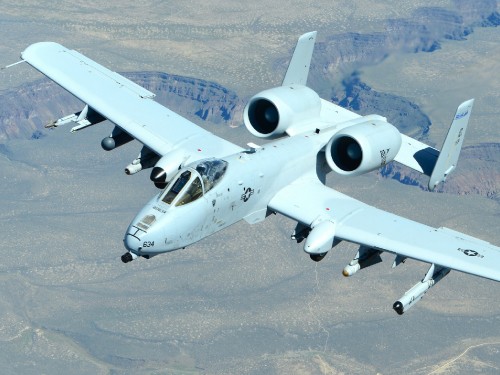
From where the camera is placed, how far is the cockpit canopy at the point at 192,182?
4372 cm

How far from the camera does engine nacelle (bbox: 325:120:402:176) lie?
4903 cm

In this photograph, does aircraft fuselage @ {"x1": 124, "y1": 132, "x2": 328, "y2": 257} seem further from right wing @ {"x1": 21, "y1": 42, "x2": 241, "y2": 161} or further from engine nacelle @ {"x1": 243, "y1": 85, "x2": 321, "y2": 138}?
right wing @ {"x1": 21, "y1": 42, "x2": 241, "y2": 161}

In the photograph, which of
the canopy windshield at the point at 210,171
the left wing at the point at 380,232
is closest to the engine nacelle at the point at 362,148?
the left wing at the point at 380,232

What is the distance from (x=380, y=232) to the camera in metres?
46.2

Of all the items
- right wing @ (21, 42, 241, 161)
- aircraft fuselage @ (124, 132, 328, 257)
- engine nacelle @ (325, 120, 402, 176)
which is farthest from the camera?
right wing @ (21, 42, 241, 161)

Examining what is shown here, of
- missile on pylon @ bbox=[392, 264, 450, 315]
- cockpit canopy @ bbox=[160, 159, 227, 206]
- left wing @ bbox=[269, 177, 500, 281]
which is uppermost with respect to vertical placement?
cockpit canopy @ bbox=[160, 159, 227, 206]

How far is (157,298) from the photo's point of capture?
182 meters

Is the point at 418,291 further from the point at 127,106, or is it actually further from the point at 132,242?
the point at 127,106

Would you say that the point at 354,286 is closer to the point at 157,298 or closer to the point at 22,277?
the point at 157,298

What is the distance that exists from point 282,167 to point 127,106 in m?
10.3

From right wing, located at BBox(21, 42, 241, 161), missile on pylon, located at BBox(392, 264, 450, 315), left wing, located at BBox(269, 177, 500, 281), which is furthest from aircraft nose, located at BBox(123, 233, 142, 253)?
missile on pylon, located at BBox(392, 264, 450, 315)

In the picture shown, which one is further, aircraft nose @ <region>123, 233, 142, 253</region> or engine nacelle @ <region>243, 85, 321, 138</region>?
engine nacelle @ <region>243, 85, 321, 138</region>

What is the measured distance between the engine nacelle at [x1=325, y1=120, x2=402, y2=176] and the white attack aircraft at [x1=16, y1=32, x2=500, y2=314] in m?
0.06

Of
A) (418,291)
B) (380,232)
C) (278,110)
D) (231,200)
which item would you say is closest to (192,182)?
(231,200)
